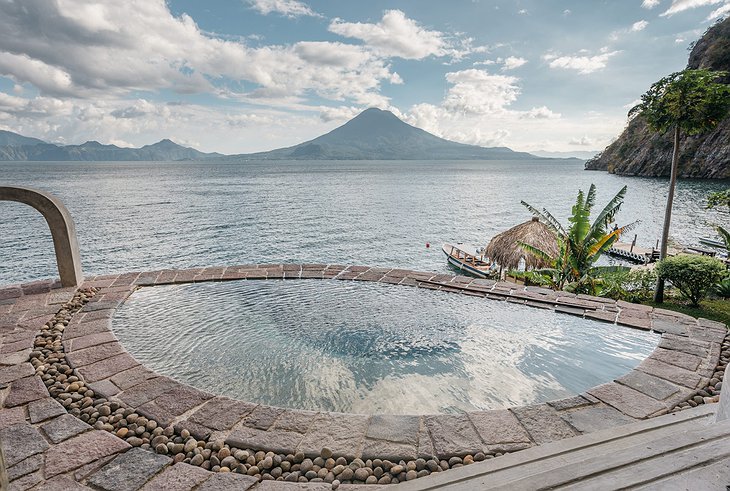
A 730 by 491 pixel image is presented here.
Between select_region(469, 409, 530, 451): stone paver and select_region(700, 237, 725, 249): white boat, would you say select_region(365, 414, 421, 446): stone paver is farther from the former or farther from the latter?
select_region(700, 237, 725, 249): white boat

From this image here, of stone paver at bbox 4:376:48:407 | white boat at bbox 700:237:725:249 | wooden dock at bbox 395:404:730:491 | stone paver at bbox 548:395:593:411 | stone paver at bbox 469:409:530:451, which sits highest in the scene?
wooden dock at bbox 395:404:730:491

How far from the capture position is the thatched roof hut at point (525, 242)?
16328 mm

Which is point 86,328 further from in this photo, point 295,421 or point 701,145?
point 701,145

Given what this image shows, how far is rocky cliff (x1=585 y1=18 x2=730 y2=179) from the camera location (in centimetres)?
6869

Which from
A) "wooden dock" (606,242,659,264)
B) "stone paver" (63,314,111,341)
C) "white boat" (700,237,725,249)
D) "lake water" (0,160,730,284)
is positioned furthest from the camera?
"white boat" (700,237,725,249)

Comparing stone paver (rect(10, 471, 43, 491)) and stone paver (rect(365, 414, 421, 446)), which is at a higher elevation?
stone paver (rect(10, 471, 43, 491))

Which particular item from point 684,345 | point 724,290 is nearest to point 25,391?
point 684,345

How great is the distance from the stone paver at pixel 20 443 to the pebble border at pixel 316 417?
41 centimetres

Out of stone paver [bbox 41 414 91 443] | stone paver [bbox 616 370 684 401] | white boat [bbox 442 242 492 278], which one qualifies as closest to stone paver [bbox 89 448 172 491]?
stone paver [bbox 41 414 91 443]

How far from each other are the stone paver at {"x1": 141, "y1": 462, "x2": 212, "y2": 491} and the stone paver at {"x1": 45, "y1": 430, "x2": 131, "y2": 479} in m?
0.62

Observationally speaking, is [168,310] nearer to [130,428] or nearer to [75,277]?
[75,277]

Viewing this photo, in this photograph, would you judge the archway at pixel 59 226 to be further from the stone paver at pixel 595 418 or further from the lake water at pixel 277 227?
the lake water at pixel 277 227

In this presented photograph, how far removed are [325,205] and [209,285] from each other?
153 feet

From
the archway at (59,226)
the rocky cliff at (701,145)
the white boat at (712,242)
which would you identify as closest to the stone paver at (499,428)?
the archway at (59,226)
